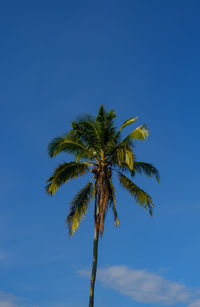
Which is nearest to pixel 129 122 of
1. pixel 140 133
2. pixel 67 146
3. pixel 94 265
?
pixel 140 133

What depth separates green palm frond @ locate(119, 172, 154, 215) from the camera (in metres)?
23.0

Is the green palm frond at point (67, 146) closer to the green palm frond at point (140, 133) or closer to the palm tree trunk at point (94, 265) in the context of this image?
the green palm frond at point (140, 133)

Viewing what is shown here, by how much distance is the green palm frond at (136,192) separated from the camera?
23047 millimetres

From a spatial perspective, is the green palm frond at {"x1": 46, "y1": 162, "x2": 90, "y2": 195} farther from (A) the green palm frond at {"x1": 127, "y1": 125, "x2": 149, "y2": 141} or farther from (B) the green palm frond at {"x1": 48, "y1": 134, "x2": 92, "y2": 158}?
(A) the green palm frond at {"x1": 127, "y1": 125, "x2": 149, "y2": 141}

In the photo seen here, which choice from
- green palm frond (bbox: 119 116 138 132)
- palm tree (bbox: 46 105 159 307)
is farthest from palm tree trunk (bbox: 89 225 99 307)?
green palm frond (bbox: 119 116 138 132)

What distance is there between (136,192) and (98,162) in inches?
114

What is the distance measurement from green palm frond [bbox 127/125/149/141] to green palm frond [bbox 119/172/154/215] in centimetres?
245

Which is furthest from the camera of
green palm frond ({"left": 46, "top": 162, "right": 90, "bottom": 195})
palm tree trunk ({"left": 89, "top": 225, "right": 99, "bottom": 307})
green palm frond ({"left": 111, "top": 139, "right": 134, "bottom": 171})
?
green palm frond ({"left": 46, "top": 162, "right": 90, "bottom": 195})

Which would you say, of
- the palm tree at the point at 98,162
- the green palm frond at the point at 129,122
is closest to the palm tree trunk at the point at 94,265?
the palm tree at the point at 98,162

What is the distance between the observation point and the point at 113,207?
23188mm

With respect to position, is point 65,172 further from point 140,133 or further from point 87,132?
point 140,133

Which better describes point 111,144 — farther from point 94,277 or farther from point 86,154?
point 94,277

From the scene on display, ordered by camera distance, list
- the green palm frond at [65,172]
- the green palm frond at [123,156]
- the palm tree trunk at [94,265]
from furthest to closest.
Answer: the green palm frond at [65,172] < the green palm frond at [123,156] < the palm tree trunk at [94,265]

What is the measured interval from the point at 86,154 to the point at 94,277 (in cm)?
737
